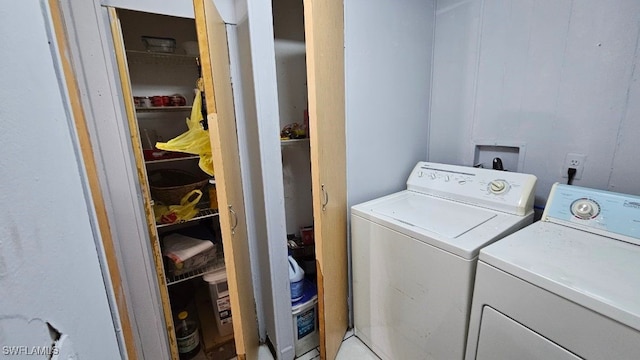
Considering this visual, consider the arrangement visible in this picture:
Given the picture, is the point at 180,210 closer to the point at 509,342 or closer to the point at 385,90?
the point at 385,90

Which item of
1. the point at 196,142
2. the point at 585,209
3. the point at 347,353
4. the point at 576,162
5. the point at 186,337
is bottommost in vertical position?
the point at 347,353

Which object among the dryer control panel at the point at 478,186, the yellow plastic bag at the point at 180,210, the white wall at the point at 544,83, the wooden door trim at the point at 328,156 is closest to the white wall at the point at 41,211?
the wooden door trim at the point at 328,156

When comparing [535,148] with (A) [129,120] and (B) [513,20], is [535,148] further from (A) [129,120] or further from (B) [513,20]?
(A) [129,120]

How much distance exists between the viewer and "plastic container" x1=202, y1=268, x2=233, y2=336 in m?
1.61

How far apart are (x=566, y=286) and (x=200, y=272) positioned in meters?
1.76

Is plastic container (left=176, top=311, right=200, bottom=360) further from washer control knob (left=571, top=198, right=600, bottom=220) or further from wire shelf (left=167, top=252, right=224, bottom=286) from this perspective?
washer control knob (left=571, top=198, right=600, bottom=220)

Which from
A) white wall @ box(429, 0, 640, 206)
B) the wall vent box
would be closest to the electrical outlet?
white wall @ box(429, 0, 640, 206)

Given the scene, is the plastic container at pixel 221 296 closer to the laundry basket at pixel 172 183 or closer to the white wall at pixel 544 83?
the laundry basket at pixel 172 183

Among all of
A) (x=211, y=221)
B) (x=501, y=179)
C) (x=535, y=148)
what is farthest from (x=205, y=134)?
(x=535, y=148)

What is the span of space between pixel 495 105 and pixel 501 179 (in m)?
0.54

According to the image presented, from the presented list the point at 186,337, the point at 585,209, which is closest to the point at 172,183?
the point at 186,337

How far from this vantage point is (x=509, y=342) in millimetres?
916

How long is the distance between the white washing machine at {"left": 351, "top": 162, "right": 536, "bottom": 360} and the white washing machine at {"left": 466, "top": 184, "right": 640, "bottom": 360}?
0.08m

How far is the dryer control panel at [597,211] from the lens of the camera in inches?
39.6
